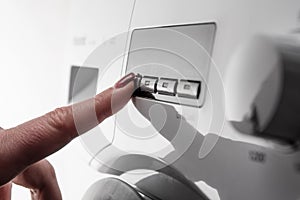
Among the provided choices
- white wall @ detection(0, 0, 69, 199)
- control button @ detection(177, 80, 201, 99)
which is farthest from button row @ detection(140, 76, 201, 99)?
white wall @ detection(0, 0, 69, 199)

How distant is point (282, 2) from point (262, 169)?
115 mm

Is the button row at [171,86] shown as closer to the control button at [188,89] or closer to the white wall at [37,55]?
the control button at [188,89]

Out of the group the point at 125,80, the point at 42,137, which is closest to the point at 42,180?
the point at 42,137

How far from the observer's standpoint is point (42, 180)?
0.52 metres

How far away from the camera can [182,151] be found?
1.08ft

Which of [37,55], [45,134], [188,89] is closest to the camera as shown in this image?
[188,89]

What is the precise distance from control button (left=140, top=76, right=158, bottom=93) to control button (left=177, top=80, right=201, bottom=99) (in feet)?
0.11

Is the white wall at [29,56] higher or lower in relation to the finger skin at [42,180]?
higher

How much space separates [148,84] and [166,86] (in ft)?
0.09

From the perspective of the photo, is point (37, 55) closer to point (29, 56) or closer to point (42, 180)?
point (29, 56)

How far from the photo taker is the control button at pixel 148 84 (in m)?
0.35

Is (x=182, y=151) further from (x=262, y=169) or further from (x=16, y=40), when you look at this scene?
(x=16, y=40)

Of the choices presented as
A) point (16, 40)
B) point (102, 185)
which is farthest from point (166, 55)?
point (16, 40)

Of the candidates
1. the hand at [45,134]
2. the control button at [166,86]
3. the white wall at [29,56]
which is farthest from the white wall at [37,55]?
the control button at [166,86]
